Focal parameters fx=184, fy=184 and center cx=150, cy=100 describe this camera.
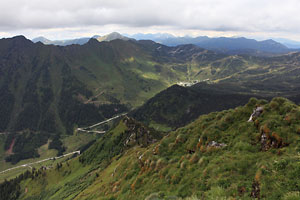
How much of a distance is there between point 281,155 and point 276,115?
30.7ft

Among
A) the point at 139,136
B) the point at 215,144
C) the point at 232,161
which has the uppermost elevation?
the point at 232,161

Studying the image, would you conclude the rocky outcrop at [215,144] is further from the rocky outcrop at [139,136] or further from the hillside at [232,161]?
the rocky outcrop at [139,136]

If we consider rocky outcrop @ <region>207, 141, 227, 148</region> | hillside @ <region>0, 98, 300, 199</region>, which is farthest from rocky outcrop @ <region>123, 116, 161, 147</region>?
rocky outcrop @ <region>207, 141, 227, 148</region>

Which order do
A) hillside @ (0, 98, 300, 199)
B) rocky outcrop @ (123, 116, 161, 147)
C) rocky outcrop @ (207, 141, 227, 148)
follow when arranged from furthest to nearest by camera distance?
rocky outcrop @ (123, 116, 161, 147), rocky outcrop @ (207, 141, 227, 148), hillside @ (0, 98, 300, 199)

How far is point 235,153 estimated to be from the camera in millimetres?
26594

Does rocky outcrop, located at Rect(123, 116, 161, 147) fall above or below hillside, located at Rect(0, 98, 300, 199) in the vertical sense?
below

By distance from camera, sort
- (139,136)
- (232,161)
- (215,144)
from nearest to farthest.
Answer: (232,161)
(215,144)
(139,136)

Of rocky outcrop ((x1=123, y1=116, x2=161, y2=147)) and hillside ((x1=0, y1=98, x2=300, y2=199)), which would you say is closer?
hillside ((x1=0, y1=98, x2=300, y2=199))

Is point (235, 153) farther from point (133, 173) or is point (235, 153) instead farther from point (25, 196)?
point (25, 196)

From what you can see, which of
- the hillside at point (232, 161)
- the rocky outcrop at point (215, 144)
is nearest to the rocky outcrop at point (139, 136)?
the hillside at point (232, 161)

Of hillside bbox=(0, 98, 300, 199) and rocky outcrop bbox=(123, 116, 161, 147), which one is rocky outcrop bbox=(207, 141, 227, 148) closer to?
hillside bbox=(0, 98, 300, 199)

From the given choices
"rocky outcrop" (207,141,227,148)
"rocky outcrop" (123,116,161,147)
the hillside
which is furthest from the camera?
"rocky outcrop" (123,116,161,147)

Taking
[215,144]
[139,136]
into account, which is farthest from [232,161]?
[139,136]

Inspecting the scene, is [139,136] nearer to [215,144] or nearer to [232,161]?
[215,144]
